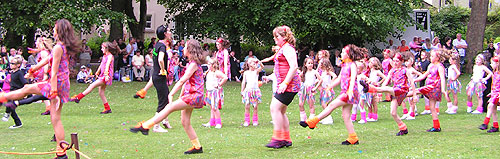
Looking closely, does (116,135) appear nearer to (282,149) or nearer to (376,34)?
(282,149)

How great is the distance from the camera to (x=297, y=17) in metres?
22.5

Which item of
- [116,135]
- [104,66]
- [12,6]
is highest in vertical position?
[12,6]

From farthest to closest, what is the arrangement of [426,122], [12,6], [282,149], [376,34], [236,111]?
1. [376,34]
2. [12,6]
3. [236,111]
4. [426,122]
5. [282,149]

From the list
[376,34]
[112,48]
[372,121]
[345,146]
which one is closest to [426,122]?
[372,121]

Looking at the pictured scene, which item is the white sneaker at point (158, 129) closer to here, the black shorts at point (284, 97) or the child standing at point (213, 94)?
the child standing at point (213, 94)

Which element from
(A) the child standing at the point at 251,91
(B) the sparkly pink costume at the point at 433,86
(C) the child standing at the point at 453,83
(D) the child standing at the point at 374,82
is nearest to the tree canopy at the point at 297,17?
(C) the child standing at the point at 453,83

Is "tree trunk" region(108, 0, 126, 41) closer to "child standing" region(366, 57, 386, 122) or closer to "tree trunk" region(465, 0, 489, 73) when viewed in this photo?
"child standing" region(366, 57, 386, 122)

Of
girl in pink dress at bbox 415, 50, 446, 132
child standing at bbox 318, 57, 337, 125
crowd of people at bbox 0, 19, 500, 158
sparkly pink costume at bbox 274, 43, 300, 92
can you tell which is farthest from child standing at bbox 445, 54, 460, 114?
sparkly pink costume at bbox 274, 43, 300, 92

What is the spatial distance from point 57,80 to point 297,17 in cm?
1530

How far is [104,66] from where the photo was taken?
12.9 meters

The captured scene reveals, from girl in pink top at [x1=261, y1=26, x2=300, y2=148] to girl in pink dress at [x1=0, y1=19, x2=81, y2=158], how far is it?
280 cm

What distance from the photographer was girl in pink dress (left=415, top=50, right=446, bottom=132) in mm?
10703

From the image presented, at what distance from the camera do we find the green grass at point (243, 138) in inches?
336

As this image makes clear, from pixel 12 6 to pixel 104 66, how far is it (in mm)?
10302
